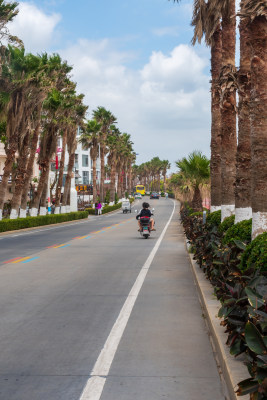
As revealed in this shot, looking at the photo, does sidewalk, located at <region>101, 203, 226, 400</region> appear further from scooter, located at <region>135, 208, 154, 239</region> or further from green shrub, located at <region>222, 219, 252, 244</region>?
scooter, located at <region>135, 208, 154, 239</region>

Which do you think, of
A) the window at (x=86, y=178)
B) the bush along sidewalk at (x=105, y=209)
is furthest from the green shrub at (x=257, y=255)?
the window at (x=86, y=178)

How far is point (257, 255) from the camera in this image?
6773 millimetres

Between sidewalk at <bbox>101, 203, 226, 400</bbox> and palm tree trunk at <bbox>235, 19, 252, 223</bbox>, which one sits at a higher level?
palm tree trunk at <bbox>235, 19, 252, 223</bbox>

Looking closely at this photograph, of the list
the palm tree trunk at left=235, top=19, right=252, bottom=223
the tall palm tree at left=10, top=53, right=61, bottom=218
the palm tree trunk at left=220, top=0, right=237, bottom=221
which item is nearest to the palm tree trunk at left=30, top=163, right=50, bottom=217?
the tall palm tree at left=10, top=53, right=61, bottom=218

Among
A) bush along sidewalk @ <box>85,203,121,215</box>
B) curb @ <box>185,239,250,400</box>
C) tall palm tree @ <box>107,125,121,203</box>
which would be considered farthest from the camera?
tall palm tree @ <box>107,125,121,203</box>

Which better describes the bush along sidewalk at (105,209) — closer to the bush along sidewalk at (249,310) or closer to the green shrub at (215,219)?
the green shrub at (215,219)

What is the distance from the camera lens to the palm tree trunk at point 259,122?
9727mm

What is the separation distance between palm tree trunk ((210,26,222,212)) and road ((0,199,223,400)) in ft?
26.7

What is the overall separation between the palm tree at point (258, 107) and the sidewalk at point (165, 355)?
2063 millimetres

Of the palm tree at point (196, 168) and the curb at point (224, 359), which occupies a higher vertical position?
the palm tree at point (196, 168)

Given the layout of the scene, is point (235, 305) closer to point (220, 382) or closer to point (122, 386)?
point (220, 382)

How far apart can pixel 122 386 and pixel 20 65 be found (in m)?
35.7

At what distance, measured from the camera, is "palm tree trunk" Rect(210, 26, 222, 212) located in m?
21.8

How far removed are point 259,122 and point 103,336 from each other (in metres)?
5.31
